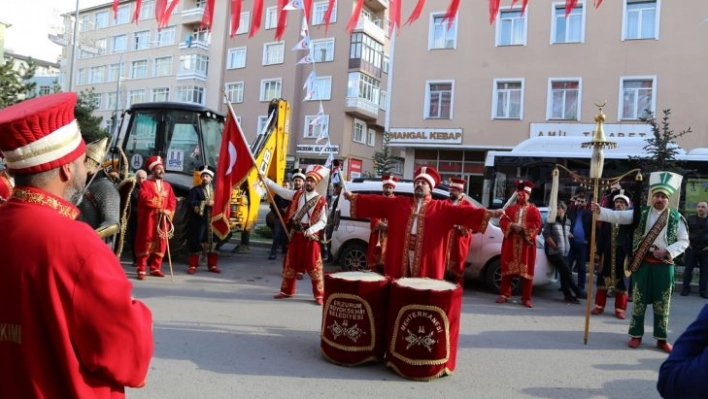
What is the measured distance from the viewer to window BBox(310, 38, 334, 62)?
36094 mm

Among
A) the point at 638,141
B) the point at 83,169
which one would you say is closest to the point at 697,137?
the point at 638,141

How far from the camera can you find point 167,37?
45.2 meters

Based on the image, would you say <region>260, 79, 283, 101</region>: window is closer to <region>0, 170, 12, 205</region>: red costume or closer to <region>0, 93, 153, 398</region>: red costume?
<region>0, 170, 12, 205</region>: red costume

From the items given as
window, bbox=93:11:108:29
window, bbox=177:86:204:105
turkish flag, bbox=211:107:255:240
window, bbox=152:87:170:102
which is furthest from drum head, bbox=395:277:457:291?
window, bbox=93:11:108:29

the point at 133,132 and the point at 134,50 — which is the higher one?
the point at 134,50

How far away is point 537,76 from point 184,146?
1744 cm

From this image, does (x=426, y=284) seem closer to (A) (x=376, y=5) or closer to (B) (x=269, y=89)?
(B) (x=269, y=89)

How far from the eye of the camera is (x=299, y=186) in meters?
A: 8.70

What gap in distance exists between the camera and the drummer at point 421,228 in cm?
593

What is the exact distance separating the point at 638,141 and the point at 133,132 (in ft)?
40.9

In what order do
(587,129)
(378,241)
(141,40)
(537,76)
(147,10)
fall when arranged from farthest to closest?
1. (141,40)
2. (147,10)
3. (537,76)
4. (587,129)
5. (378,241)

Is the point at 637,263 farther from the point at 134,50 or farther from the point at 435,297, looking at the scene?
the point at 134,50

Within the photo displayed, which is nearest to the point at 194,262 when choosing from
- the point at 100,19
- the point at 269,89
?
the point at 269,89

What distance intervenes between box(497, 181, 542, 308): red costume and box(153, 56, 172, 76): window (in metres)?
41.1
